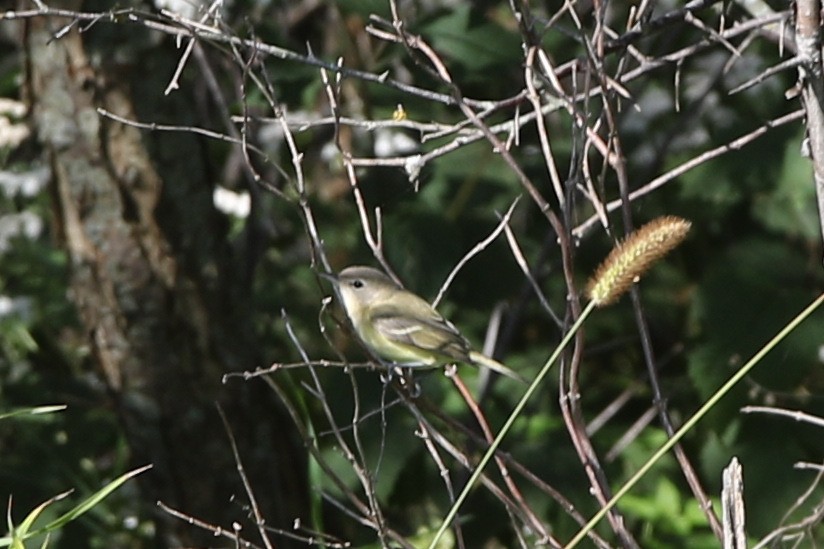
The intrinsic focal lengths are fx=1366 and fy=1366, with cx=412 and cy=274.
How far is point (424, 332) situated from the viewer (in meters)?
3.21

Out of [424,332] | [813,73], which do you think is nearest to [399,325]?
[424,332]

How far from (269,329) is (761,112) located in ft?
5.38

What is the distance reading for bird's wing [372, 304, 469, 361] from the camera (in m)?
3.08

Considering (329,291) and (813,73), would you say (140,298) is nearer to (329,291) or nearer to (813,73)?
(329,291)

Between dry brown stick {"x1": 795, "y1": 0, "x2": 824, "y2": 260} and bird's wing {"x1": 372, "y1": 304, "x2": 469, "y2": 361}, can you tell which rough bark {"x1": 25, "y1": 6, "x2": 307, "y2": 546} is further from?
dry brown stick {"x1": 795, "y1": 0, "x2": 824, "y2": 260}

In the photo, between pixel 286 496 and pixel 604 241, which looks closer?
pixel 286 496

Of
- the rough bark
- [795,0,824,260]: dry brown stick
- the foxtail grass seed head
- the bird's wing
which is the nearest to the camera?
the foxtail grass seed head

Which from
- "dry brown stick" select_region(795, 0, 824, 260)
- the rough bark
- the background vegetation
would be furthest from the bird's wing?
"dry brown stick" select_region(795, 0, 824, 260)

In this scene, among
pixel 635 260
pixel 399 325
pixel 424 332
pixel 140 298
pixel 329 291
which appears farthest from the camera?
pixel 329 291

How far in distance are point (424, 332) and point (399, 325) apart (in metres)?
0.13

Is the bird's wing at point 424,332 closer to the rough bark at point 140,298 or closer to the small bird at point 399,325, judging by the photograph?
the small bird at point 399,325

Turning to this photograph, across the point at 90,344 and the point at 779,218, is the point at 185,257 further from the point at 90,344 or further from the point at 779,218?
the point at 779,218

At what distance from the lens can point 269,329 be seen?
169 inches

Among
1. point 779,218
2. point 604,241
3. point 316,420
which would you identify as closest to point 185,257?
point 316,420
